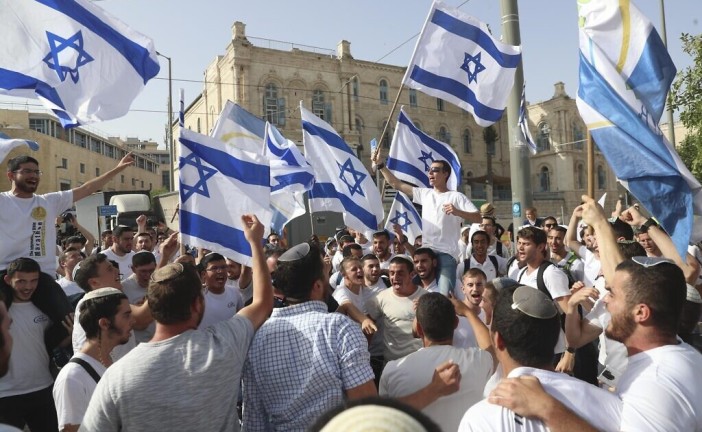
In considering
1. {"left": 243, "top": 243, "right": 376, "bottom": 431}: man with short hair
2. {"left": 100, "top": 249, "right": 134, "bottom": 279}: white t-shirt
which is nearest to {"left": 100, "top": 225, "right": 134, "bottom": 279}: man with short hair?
{"left": 100, "top": 249, "right": 134, "bottom": 279}: white t-shirt

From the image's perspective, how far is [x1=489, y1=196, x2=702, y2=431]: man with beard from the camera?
185cm

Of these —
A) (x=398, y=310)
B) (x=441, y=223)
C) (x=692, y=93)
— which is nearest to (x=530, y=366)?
(x=398, y=310)

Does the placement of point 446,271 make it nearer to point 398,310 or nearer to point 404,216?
point 398,310

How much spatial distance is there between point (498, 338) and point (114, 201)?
80.5 ft

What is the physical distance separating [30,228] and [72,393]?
2.20 m

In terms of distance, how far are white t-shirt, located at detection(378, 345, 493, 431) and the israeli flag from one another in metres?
6.10

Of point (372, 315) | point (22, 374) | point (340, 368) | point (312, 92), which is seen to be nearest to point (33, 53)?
point (22, 374)

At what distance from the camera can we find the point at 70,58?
510cm

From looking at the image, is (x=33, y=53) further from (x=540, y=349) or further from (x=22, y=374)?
(x=540, y=349)

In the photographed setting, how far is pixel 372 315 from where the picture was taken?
514 centimetres

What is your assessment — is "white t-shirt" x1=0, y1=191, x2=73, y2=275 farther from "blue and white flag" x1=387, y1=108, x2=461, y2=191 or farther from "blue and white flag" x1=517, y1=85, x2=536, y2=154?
"blue and white flag" x1=517, y1=85, x2=536, y2=154

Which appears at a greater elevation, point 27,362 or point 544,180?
point 544,180

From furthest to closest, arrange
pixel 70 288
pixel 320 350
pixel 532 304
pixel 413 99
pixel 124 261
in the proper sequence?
pixel 413 99
pixel 124 261
pixel 70 288
pixel 320 350
pixel 532 304

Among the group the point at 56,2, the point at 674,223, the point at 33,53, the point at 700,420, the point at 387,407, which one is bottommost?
the point at 700,420
